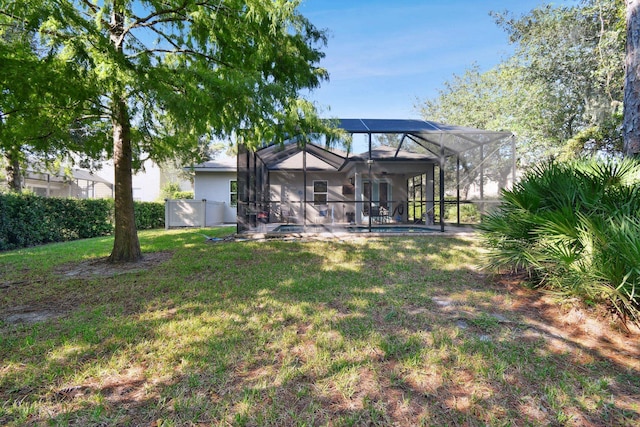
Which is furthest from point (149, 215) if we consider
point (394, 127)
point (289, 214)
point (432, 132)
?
point (432, 132)

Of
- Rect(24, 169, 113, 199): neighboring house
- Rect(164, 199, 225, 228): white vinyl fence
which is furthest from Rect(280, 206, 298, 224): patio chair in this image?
Rect(24, 169, 113, 199): neighboring house

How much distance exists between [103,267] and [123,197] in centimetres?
148

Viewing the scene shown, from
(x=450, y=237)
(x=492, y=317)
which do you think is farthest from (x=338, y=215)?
(x=492, y=317)

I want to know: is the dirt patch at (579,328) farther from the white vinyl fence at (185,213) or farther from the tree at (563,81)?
the white vinyl fence at (185,213)

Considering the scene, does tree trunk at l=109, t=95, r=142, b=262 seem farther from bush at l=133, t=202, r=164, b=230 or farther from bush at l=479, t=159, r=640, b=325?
bush at l=133, t=202, r=164, b=230

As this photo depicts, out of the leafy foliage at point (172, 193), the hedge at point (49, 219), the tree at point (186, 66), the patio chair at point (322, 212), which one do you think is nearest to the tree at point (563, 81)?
the patio chair at point (322, 212)

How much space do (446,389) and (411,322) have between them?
1.18m

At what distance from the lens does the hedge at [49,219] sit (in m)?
8.80

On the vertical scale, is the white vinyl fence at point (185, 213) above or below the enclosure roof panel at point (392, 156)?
below

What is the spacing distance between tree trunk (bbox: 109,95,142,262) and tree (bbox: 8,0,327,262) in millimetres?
Result: 19

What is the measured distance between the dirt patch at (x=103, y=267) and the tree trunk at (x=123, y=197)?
213mm

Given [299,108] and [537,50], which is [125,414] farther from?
[537,50]

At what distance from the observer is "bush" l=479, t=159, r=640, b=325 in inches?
116

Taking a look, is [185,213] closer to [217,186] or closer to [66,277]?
[217,186]
